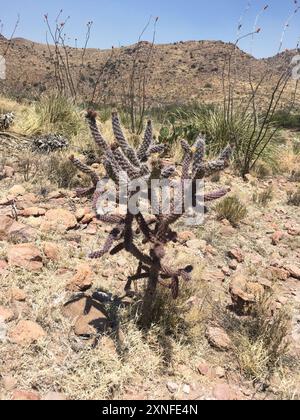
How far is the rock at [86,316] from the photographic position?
287 centimetres

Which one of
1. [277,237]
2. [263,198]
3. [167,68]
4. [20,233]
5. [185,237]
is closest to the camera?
[20,233]

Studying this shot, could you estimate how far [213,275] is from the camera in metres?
3.97

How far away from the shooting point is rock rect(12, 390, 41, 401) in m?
2.31

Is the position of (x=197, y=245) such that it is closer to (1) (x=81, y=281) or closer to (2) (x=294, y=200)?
(1) (x=81, y=281)

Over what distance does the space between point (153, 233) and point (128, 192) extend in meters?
0.37

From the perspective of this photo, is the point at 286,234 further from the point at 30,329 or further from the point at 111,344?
the point at 30,329

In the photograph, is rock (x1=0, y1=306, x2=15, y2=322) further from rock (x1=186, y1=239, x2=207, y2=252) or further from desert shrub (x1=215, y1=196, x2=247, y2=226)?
desert shrub (x1=215, y1=196, x2=247, y2=226)

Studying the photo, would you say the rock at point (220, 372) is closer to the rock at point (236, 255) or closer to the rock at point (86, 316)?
the rock at point (86, 316)

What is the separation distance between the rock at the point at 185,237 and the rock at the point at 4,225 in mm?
1599

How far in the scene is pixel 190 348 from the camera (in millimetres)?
2941

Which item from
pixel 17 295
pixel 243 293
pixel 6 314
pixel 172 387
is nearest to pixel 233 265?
pixel 243 293

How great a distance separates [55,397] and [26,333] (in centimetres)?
46

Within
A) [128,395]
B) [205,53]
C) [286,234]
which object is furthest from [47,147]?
[205,53]

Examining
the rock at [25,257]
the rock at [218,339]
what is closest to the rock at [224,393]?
the rock at [218,339]
